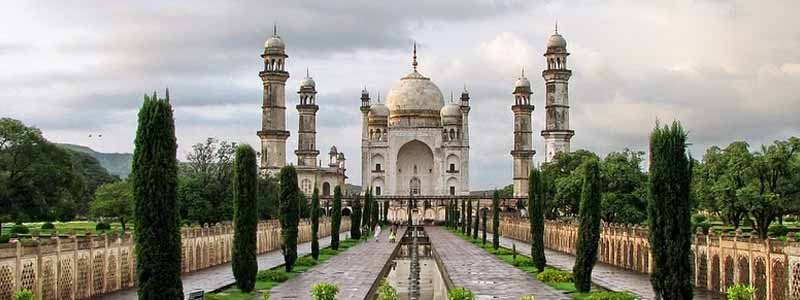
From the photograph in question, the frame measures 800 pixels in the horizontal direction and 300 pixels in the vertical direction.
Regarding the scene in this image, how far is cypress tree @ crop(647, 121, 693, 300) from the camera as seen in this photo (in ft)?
47.2

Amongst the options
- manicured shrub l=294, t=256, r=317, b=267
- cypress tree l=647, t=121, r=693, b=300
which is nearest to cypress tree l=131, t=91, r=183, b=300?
cypress tree l=647, t=121, r=693, b=300

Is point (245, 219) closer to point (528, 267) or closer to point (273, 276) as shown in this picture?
point (273, 276)

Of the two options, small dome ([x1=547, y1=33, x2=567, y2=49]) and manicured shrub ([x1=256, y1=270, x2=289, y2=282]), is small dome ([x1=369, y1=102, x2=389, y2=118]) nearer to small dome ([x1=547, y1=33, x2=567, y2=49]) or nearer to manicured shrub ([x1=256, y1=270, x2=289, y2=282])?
small dome ([x1=547, y1=33, x2=567, y2=49])

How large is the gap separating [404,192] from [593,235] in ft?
209

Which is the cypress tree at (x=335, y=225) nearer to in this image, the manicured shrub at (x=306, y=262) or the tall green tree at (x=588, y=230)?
the manicured shrub at (x=306, y=262)

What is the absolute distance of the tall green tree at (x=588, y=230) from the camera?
1837cm

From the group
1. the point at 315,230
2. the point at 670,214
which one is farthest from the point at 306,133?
the point at 670,214

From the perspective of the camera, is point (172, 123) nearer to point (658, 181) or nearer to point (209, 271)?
point (658, 181)

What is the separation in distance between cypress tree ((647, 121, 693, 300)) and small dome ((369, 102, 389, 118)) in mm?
66981

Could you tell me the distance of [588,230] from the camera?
61.8 feet

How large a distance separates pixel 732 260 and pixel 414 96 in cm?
6598

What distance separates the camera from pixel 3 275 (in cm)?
1444

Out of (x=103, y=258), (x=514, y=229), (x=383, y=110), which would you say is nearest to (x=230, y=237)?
(x=103, y=258)

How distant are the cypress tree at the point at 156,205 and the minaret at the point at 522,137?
197ft
